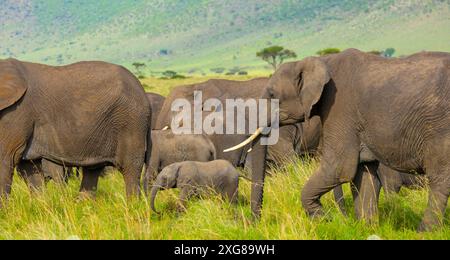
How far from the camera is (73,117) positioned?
9570 millimetres

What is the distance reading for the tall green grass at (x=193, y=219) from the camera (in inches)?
287

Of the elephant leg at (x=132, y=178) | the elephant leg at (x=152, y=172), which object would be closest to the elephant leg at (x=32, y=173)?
the elephant leg at (x=132, y=178)

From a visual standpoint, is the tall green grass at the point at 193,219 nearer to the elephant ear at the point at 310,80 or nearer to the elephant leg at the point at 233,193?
the elephant leg at the point at 233,193

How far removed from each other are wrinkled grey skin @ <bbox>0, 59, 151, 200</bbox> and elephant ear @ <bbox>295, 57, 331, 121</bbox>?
2.43 metres

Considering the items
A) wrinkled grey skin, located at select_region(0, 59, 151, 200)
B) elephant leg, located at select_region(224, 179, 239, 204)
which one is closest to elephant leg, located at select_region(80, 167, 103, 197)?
wrinkled grey skin, located at select_region(0, 59, 151, 200)

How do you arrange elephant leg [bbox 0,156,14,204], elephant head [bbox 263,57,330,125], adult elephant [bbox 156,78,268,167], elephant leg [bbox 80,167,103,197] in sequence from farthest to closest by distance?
adult elephant [bbox 156,78,268,167]
elephant leg [bbox 80,167,103,197]
elephant leg [bbox 0,156,14,204]
elephant head [bbox 263,57,330,125]

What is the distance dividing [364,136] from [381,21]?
119623 mm

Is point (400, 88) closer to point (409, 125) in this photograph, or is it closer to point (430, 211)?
point (409, 125)

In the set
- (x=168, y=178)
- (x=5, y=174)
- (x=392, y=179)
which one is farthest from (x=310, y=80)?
(x=5, y=174)

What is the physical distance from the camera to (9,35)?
177m

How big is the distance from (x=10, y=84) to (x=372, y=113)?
13.9 feet

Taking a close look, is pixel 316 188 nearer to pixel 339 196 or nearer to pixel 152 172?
pixel 339 196

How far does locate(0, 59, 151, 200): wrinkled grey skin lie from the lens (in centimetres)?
924

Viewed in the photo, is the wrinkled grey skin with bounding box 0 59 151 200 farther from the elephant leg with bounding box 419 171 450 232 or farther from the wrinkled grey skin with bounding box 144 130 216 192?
the elephant leg with bounding box 419 171 450 232
